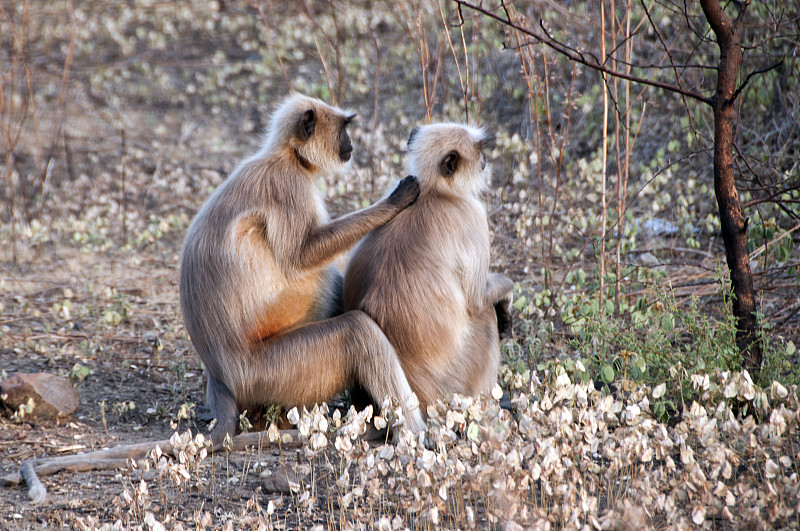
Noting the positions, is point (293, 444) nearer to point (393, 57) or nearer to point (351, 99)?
point (351, 99)

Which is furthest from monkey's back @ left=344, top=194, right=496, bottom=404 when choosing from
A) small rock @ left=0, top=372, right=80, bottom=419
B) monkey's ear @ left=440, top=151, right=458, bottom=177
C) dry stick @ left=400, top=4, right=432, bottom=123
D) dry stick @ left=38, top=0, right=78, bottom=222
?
dry stick @ left=38, top=0, right=78, bottom=222

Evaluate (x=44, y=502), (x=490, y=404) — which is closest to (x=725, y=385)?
(x=490, y=404)

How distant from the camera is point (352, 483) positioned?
3094mm

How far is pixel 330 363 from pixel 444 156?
956mm

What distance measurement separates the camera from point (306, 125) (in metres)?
3.70

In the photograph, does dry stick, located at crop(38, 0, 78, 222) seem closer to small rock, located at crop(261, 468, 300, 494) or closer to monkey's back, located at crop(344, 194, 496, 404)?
monkey's back, located at crop(344, 194, 496, 404)

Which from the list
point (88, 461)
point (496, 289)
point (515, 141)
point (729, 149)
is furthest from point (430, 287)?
point (515, 141)

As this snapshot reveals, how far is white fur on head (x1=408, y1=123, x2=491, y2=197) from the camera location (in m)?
3.59

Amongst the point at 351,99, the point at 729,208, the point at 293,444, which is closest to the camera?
the point at 729,208

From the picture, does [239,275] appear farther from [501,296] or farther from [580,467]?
[580,467]

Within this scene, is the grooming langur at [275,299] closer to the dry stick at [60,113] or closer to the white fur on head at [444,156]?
the white fur on head at [444,156]

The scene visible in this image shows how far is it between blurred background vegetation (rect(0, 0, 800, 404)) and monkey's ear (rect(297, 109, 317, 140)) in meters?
0.78

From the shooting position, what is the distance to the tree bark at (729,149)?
3.17 metres

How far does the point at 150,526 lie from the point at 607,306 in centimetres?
215
